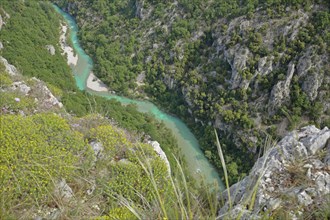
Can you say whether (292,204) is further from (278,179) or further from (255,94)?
(255,94)

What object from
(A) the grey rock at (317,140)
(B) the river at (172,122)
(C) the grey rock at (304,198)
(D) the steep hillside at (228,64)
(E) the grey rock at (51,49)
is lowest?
(B) the river at (172,122)

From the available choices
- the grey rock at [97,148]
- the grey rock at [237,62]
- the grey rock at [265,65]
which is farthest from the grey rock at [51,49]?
the grey rock at [97,148]

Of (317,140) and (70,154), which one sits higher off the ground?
(317,140)

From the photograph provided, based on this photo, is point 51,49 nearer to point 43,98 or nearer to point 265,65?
point 265,65

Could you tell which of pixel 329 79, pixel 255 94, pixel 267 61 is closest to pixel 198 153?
pixel 255 94

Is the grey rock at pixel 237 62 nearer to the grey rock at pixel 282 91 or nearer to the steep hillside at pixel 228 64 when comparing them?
the steep hillside at pixel 228 64

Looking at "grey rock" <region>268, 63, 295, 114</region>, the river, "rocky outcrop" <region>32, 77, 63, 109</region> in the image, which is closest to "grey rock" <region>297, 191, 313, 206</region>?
"rocky outcrop" <region>32, 77, 63, 109</region>

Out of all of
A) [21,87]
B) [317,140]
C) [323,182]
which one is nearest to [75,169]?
[323,182]

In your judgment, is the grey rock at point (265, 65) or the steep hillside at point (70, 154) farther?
the grey rock at point (265, 65)
